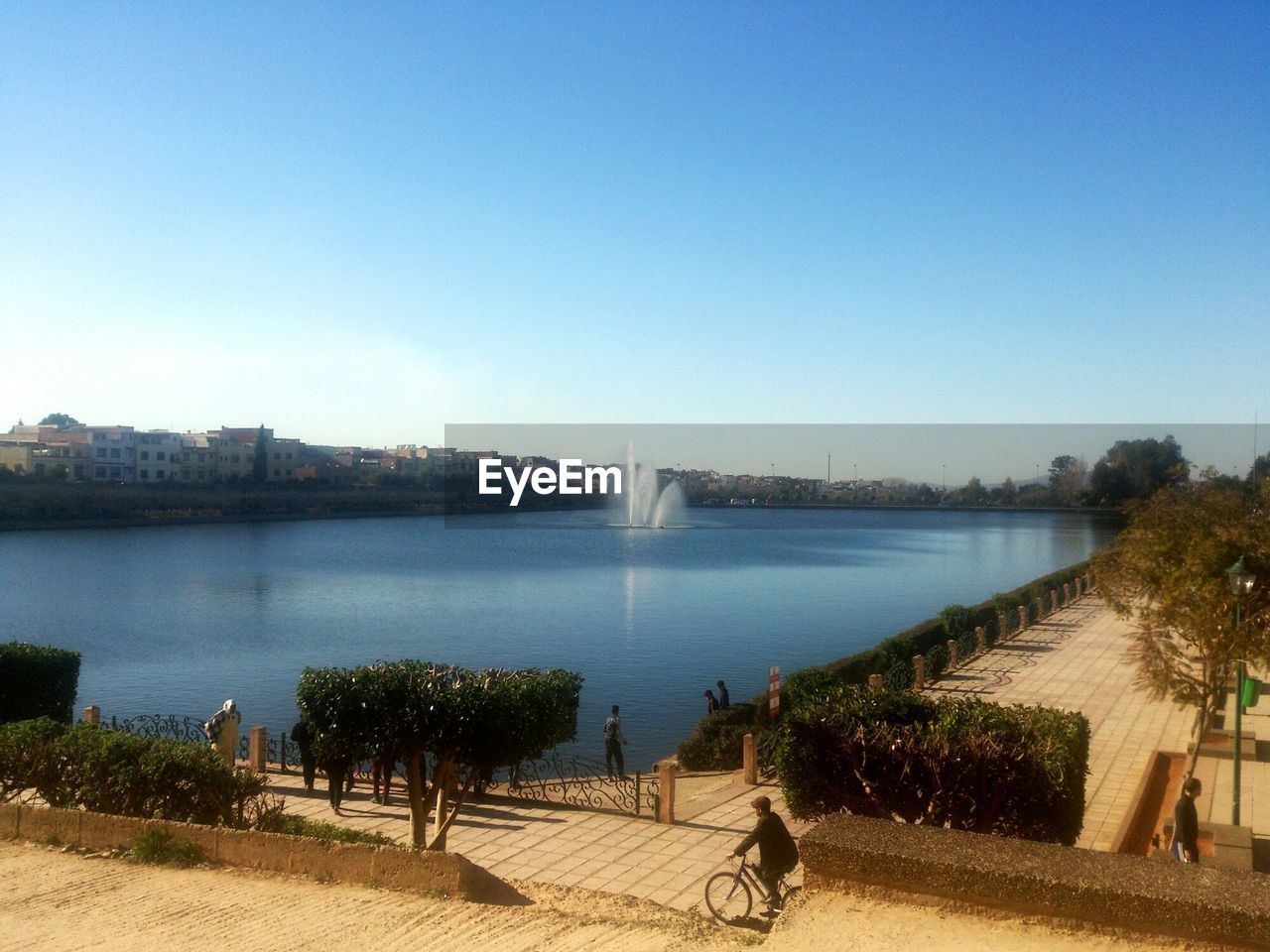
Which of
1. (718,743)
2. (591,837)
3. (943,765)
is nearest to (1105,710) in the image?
(718,743)

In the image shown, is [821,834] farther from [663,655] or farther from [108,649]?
[108,649]

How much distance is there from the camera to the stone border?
6363 mm

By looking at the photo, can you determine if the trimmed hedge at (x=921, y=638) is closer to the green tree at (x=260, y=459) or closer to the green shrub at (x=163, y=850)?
the green shrub at (x=163, y=850)

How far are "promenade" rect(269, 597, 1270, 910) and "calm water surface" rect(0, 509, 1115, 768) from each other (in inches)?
246

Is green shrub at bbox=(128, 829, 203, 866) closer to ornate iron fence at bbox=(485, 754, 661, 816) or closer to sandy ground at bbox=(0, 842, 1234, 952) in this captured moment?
sandy ground at bbox=(0, 842, 1234, 952)

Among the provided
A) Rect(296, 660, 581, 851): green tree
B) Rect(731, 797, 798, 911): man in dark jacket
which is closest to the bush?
Rect(296, 660, 581, 851): green tree

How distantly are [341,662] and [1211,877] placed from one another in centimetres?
2506

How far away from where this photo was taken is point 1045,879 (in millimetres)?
4957

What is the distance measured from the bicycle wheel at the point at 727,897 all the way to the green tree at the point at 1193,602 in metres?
7.21

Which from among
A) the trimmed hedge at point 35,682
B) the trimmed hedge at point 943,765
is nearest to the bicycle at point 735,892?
the trimmed hedge at point 943,765

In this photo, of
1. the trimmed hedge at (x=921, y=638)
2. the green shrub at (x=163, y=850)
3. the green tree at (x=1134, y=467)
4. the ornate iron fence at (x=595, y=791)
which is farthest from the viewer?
the green tree at (x=1134, y=467)

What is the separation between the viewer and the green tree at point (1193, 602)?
12469 millimetres

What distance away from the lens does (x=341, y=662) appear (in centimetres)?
2745

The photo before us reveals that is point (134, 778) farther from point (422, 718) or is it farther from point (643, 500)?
point (643, 500)
